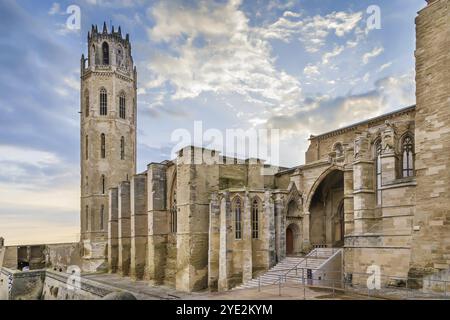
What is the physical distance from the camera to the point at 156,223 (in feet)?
98.7

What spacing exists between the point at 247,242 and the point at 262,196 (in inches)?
121

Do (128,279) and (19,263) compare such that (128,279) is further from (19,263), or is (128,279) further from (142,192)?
(19,263)

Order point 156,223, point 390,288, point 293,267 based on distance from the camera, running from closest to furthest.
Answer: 1. point 390,288
2. point 293,267
3. point 156,223

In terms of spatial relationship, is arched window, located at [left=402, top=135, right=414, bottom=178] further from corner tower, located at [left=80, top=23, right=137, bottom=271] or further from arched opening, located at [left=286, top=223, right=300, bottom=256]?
corner tower, located at [left=80, top=23, right=137, bottom=271]

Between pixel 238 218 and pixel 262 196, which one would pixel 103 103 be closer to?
pixel 238 218

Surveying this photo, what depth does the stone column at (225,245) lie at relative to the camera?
23.2 meters

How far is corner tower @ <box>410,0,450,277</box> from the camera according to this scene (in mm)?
14461

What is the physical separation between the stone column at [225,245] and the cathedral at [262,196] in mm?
85

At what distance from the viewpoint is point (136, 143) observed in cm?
4381

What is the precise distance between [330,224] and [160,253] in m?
12.9

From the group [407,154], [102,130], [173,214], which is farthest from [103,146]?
[407,154]

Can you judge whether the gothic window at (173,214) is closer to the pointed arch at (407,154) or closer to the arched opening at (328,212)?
the arched opening at (328,212)

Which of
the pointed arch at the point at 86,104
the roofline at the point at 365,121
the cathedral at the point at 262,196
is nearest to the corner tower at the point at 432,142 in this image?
the cathedral at the point at 262,196
